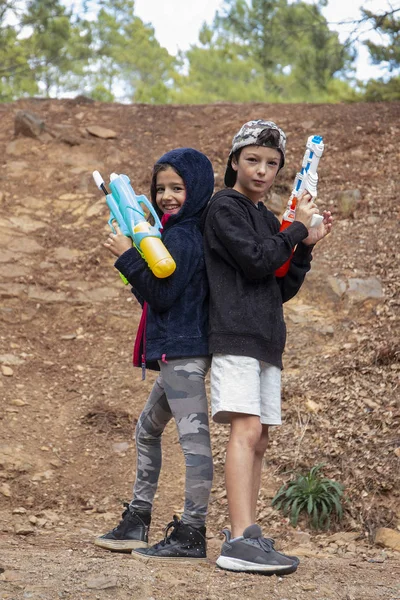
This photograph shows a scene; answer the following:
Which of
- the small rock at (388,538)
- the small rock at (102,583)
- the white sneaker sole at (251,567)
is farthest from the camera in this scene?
the small rock at (388,538)

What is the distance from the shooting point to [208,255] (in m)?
3.28

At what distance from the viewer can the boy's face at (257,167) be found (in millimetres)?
3330

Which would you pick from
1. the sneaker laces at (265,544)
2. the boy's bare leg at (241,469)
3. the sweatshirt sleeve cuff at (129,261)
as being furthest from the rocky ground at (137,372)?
the sweatshirt sleeve cuff at (129,261)

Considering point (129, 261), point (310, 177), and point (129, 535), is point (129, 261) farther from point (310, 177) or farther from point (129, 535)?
point (129, 535)

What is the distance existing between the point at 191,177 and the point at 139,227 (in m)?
0.34

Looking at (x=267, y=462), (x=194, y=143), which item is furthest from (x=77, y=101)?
(x=267, y=462)

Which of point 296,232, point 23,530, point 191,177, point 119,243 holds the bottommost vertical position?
point 23,530

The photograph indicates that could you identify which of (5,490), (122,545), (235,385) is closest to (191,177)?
(235,385)

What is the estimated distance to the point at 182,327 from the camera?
10.6 ft

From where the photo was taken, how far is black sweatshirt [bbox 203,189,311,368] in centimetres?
313

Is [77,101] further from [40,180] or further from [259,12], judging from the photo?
[259,12]

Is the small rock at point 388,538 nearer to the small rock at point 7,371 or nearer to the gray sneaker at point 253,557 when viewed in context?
the gray sneaker at point 253,557

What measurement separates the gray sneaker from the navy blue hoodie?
753 mm

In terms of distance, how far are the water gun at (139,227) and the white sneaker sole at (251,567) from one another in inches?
45.0
